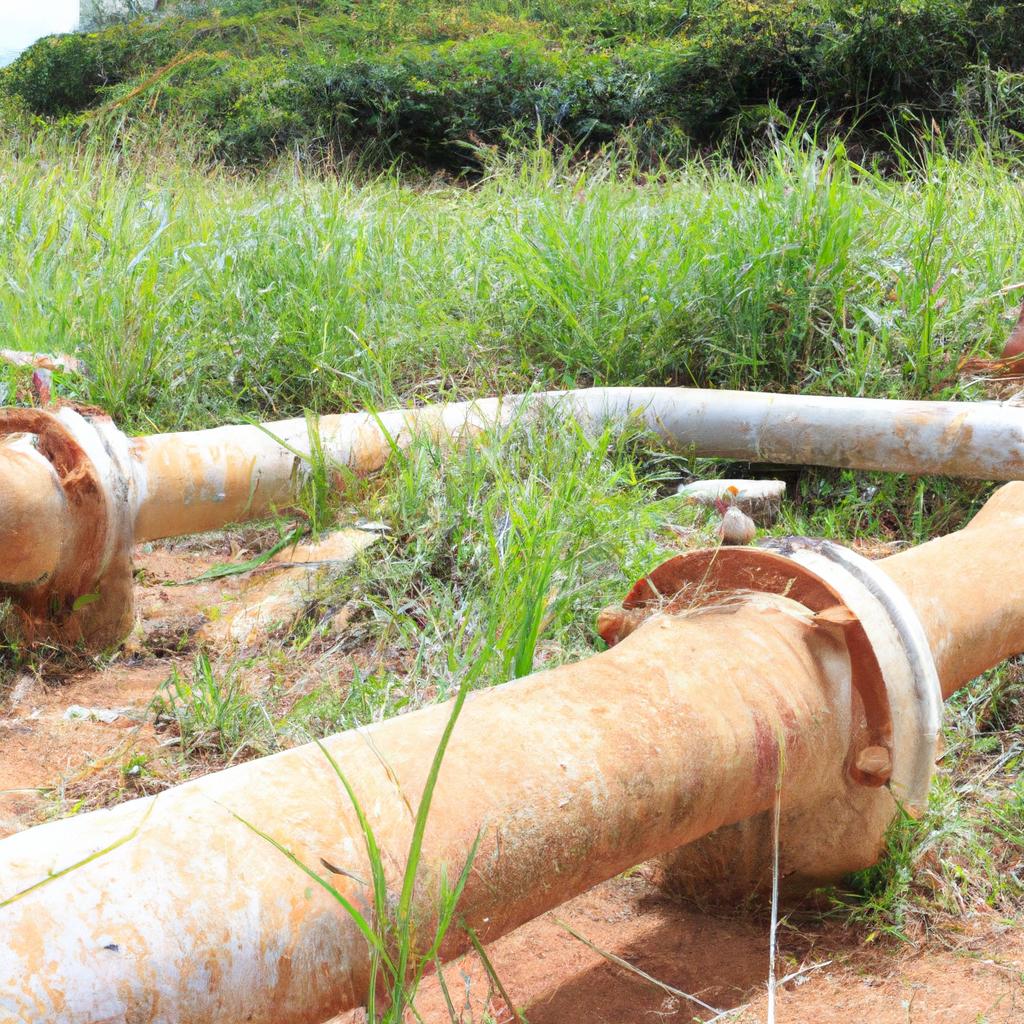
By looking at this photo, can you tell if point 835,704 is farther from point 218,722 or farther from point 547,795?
point 218,722

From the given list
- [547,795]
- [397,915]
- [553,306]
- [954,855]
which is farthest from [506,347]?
[397,915]

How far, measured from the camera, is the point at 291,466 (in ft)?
9.94

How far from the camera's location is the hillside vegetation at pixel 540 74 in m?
9.43

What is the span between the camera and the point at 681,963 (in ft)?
5.52

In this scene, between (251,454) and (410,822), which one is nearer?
(410,822)

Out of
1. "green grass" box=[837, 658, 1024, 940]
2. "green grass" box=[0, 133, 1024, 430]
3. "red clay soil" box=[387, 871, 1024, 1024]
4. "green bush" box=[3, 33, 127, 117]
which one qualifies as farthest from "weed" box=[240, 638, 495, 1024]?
"green bush" box=[3, 33, 127, 117]

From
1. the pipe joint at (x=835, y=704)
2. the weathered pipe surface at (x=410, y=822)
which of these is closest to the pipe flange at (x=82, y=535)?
the pipe joint at (x=835, y=704)

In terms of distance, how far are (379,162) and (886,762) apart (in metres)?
10.7

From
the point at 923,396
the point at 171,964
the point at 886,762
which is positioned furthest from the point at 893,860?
the point at 923,396

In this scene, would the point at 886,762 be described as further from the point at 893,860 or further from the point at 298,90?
the point at 298,90

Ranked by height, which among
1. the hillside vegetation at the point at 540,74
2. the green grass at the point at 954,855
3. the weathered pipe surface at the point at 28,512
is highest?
the hillside vegetation at the point at 540,74

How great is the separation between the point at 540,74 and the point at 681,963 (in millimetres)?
11137

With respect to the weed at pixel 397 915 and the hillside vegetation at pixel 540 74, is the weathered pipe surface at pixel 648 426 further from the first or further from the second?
the hillside vegetation at pixel 540 74

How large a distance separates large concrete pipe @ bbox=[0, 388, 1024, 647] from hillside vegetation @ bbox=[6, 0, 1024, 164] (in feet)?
14.1
